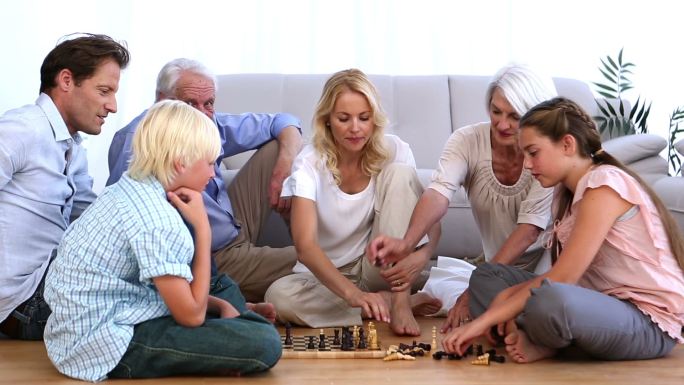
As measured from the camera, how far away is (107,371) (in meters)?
2.51

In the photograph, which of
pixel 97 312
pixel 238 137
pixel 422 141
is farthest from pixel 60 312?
pixel 422 141

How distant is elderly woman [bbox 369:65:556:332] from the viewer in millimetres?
3252

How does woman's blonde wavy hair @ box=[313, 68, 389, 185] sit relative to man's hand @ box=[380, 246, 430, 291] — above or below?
above

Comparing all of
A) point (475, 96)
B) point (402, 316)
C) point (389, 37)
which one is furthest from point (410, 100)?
point (402, 316)

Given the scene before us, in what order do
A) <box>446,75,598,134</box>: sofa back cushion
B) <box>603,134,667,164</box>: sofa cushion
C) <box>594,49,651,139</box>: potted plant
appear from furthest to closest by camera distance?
<box>446,75,598,134</box>: sofa back cushion → <box>594,49,651,139</box>: potted plant → <box>603,134,667,164</box>: sofa cushion

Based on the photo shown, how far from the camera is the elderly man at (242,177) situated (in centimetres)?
359

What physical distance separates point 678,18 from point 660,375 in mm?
3368

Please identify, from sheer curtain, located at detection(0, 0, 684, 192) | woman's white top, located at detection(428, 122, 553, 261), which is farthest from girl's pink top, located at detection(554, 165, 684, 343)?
sheer curtain, located at detection(0, 0, 684, 192)

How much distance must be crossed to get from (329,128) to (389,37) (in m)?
2.02

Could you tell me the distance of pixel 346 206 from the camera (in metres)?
3.43

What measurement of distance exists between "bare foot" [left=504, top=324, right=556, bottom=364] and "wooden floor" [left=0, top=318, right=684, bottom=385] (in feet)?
0.07

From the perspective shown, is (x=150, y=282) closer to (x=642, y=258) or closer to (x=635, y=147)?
(x=642, y=258)

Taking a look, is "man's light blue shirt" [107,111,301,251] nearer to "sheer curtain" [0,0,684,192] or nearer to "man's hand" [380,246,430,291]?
"man's hand" [380,246,430,291]

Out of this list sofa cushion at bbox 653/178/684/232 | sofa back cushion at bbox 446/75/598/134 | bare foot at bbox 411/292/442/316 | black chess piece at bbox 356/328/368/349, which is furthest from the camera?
sofa back cushion at bbox 446/75/598/134
